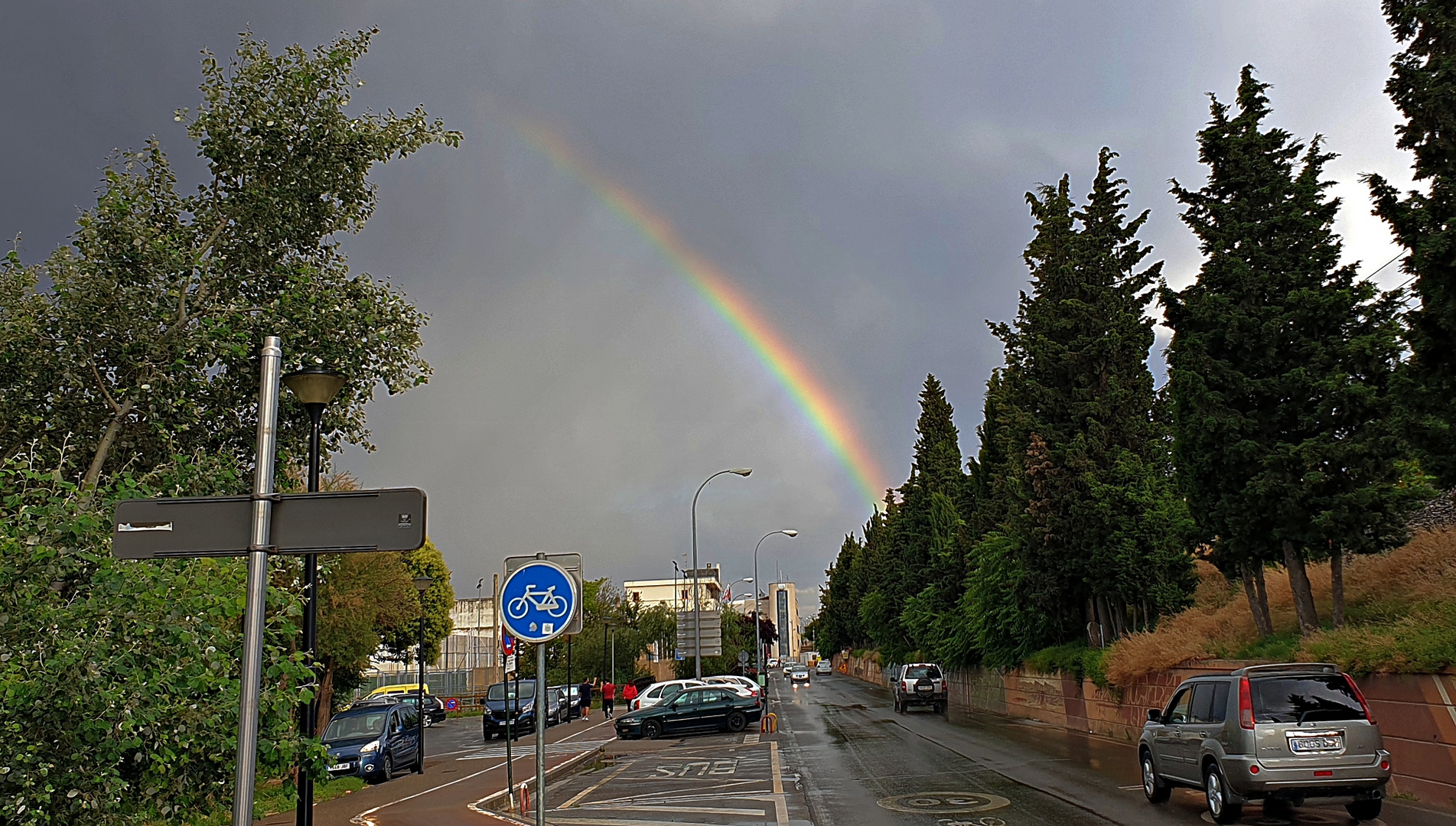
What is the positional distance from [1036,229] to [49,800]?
3125cm

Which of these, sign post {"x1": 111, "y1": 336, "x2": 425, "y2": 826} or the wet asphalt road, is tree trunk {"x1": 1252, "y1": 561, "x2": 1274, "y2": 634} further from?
sign post {"x1": 111, "y1": 336, "x2": 425, "y2": 826}

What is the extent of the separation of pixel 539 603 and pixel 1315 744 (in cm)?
881

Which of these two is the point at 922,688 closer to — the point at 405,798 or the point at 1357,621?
the point at 1357,621

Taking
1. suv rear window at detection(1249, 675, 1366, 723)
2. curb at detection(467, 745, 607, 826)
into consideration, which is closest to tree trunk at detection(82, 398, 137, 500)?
curb at detection(467, 745, 607, 826)

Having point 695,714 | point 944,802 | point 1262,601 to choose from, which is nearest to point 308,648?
point 944,802

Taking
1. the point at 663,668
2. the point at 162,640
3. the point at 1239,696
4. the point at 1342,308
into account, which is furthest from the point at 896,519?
the point at 162,640

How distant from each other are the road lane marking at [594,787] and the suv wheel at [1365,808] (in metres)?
11.3

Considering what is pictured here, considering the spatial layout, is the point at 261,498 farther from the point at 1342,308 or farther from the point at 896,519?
the point at 896,519

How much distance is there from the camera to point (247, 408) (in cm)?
1094

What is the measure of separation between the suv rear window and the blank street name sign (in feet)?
33.9

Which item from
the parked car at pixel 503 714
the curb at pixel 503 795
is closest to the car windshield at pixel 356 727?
the curb at pixel 503 795

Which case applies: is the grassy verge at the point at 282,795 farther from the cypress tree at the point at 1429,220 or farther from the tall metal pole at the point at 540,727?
the cypress tree at the point at 1429,220

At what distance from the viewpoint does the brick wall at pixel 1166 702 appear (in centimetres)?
1220

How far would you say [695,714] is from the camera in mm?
33906
